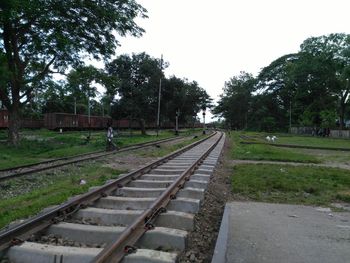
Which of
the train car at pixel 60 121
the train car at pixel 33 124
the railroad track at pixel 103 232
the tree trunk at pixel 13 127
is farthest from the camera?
the train car at pixel 33 124

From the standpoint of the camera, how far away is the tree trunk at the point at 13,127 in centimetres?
2245

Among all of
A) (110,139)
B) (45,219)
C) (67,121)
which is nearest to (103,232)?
(45,219)

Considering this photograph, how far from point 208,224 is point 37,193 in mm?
4350

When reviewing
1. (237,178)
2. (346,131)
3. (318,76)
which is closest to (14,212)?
(237,178)

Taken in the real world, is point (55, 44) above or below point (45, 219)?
above

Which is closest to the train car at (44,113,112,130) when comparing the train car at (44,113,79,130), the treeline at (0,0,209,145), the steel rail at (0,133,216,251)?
the train car at (44,113,79,130)

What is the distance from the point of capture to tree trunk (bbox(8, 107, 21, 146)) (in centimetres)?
2245

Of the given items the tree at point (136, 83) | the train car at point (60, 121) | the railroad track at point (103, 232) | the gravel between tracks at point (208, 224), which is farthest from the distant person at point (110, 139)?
the train car at point (60, 121)

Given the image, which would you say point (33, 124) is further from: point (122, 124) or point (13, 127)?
point (13, 127)

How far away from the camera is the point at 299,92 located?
70250 millimetres

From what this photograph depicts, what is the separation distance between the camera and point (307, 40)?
213ft

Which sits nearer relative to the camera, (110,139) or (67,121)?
(110,139)

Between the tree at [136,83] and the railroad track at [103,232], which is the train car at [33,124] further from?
the railroad track at [103,232]

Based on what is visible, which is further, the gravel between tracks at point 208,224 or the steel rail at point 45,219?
the gravel between tracks at point 208,224
